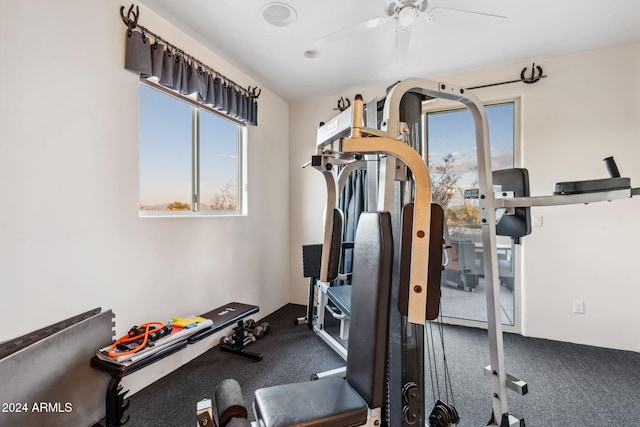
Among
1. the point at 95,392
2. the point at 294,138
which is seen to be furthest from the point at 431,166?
the point at 95,392

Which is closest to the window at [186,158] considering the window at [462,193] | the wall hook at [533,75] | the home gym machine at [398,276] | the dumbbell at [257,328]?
the dumbbell at [257,328]

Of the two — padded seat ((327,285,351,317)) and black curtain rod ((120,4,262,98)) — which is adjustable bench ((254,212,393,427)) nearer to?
padded seat ((327,285,351,317))

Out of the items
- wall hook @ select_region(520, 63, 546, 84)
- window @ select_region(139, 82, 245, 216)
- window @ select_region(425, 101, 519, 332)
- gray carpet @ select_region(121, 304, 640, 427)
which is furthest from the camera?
window @ select_region(425, 101, 519, 332)

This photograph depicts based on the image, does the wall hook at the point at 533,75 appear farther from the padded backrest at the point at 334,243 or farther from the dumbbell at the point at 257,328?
the dumbbell at the point at 257,328

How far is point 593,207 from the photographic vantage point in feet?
8.05

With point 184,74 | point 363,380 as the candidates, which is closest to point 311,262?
point 363,380

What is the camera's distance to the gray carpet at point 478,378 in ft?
5.34

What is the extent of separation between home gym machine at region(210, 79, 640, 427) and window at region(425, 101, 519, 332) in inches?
57.0

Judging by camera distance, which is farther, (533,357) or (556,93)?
(556,93)

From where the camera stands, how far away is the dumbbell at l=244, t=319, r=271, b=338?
8.53 feet

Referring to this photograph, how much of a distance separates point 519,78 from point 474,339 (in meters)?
2.48

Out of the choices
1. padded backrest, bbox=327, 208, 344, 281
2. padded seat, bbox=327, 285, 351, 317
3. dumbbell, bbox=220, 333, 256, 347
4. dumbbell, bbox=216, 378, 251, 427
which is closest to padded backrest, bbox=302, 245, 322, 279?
padded seat, bbox=327, 285, 351, 317

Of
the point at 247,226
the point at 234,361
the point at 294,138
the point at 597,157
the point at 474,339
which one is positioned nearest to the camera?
the point at 234,361

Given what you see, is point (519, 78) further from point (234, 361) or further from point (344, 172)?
point (234, 361)
